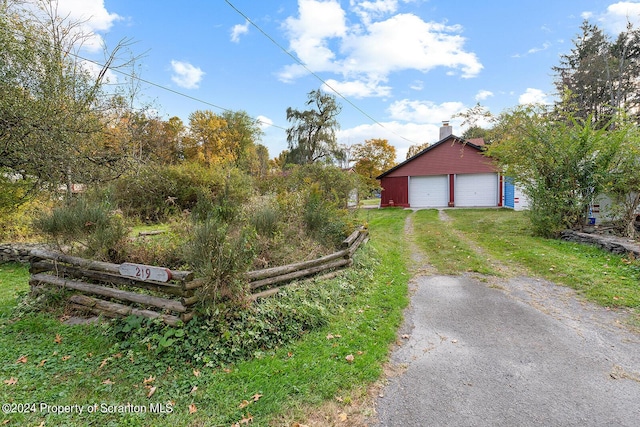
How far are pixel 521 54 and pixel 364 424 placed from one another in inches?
681

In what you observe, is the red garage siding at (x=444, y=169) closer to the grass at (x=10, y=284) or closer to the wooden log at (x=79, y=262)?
the grass at (x=10, y=284)

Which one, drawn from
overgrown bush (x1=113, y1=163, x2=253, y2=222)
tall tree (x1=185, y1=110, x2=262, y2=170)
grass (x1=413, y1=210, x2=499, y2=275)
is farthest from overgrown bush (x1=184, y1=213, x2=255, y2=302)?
tall tree (x1=185, y1=110, x2=262, y2=170)

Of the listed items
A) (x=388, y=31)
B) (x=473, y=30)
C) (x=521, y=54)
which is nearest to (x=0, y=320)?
(x=388, y=31)

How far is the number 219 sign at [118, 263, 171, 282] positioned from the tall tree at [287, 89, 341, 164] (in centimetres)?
2333

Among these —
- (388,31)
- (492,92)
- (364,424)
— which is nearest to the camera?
(364,424)

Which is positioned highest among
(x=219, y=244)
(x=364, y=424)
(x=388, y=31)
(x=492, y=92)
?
(x=388, y=31)

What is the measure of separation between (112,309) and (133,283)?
1.47 feet

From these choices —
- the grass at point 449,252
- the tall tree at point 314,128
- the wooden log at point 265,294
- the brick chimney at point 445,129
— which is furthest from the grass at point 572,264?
the tall tree at point 314,128

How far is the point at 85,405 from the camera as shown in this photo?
8.07 feet

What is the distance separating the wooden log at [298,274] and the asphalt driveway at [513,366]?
148 centimetres

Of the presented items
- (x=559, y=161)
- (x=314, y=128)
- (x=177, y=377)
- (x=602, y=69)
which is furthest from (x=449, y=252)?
(x=602, y=69)

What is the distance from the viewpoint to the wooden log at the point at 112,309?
338 cm

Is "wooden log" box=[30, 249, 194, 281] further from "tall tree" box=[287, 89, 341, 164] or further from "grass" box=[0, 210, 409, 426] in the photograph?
"tall tree" box=[287, 89, 341, 164]

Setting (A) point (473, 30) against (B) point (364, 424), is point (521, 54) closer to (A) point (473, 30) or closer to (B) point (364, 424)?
(A) point (473, 30)
